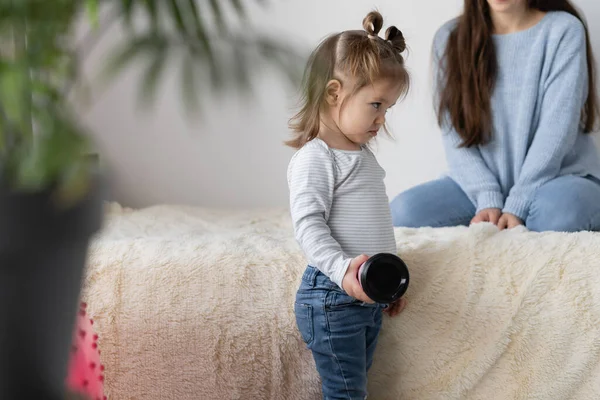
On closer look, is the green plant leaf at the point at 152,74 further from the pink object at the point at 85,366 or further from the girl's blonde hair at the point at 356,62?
the girl's blonde hair at the point at 356,62

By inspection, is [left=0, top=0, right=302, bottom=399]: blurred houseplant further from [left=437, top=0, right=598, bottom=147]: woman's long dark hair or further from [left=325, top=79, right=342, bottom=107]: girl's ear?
[left=437, top=0, right=598, bottom=147]: woman's long dark hair

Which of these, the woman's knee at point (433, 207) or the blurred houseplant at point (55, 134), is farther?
the woman's knee at point (433, 207)

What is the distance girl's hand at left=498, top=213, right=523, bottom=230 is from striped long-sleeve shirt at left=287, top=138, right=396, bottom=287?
0.48m

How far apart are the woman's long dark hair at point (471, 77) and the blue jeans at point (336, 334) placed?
29.2 inches

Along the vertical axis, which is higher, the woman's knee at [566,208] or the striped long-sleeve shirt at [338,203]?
the striped long-sleeve shirt at [338,203]

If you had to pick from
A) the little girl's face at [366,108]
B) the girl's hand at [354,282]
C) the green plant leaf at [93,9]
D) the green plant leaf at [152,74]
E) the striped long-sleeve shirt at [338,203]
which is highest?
the green plant leaf at [93,9]

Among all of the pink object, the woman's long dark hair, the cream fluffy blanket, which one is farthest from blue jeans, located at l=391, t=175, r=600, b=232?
the pink object

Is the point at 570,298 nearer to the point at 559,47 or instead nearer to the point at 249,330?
the point at 249,330

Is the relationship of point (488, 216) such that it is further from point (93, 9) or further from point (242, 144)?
point (93, 9)

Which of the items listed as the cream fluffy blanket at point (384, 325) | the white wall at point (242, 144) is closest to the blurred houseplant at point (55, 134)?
the cream fluffy blanket at point (384, 325)

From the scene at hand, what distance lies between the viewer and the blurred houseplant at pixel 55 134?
0.52m

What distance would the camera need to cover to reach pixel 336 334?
116 cm

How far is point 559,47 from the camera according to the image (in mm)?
1778

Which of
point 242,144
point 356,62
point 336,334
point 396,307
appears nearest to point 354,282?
point 336,334
